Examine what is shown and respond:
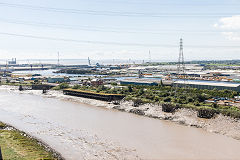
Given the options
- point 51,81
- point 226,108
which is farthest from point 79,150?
point 51,81

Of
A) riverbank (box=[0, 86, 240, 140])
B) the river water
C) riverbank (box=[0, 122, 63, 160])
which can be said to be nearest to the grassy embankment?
riverbank (box=[0, 86, 240, 140])

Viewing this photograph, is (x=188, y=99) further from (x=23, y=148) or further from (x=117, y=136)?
(x=23, y=148)

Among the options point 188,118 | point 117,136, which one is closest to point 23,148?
point 117,136

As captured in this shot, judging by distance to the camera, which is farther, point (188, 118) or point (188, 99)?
point (188, 99)

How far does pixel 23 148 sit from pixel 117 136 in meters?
4.53

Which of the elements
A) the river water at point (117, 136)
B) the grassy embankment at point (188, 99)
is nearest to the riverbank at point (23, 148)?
the river water at point (117, 136)

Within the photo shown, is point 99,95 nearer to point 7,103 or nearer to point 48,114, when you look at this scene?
point 48,114

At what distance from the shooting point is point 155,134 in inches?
491

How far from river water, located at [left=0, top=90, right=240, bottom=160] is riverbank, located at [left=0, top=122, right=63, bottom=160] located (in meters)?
0.59

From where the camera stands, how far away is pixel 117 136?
1216 centimetres

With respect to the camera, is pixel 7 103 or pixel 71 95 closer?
pixel 7 103

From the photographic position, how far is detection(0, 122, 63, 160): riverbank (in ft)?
27.9

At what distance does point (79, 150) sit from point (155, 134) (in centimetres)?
419

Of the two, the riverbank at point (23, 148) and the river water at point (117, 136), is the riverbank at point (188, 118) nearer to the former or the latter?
the river water at point (117, 136)
